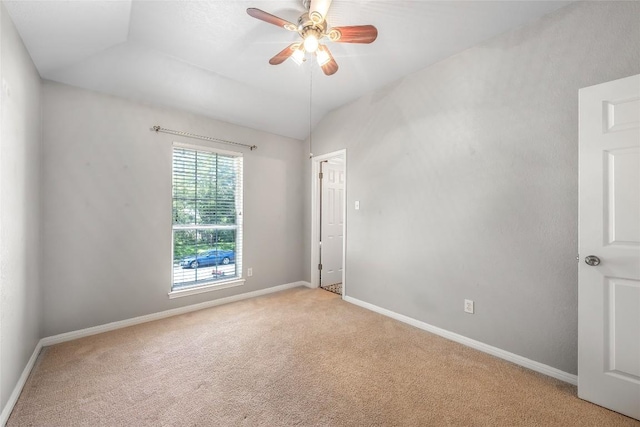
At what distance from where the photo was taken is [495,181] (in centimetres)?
230

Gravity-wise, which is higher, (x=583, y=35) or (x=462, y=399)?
(x=583, y=35)

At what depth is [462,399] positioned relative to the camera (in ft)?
→ 5.76

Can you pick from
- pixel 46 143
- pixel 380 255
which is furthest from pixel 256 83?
pixel 380 255

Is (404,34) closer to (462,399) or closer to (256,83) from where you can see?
(256,83)

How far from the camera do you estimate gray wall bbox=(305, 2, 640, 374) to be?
1.92 metres

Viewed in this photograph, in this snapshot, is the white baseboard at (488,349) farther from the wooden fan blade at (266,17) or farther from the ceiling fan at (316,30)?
the wooden fan blade at (266,17)

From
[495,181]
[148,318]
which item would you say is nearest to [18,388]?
[148,318]

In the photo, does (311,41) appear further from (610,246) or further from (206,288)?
(206,288)

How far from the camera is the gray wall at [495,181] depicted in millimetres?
1916

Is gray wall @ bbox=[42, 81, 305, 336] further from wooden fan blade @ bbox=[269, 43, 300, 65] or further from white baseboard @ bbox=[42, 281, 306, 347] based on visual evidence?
wooden fan blade @ bbox=[269, 43, 300, 65]

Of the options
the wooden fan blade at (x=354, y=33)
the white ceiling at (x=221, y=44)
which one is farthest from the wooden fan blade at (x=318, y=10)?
the white ceiling at (x=221, y=44)

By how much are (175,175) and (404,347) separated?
123 inches

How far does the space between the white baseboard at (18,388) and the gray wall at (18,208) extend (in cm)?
4

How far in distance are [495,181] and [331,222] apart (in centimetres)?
257
